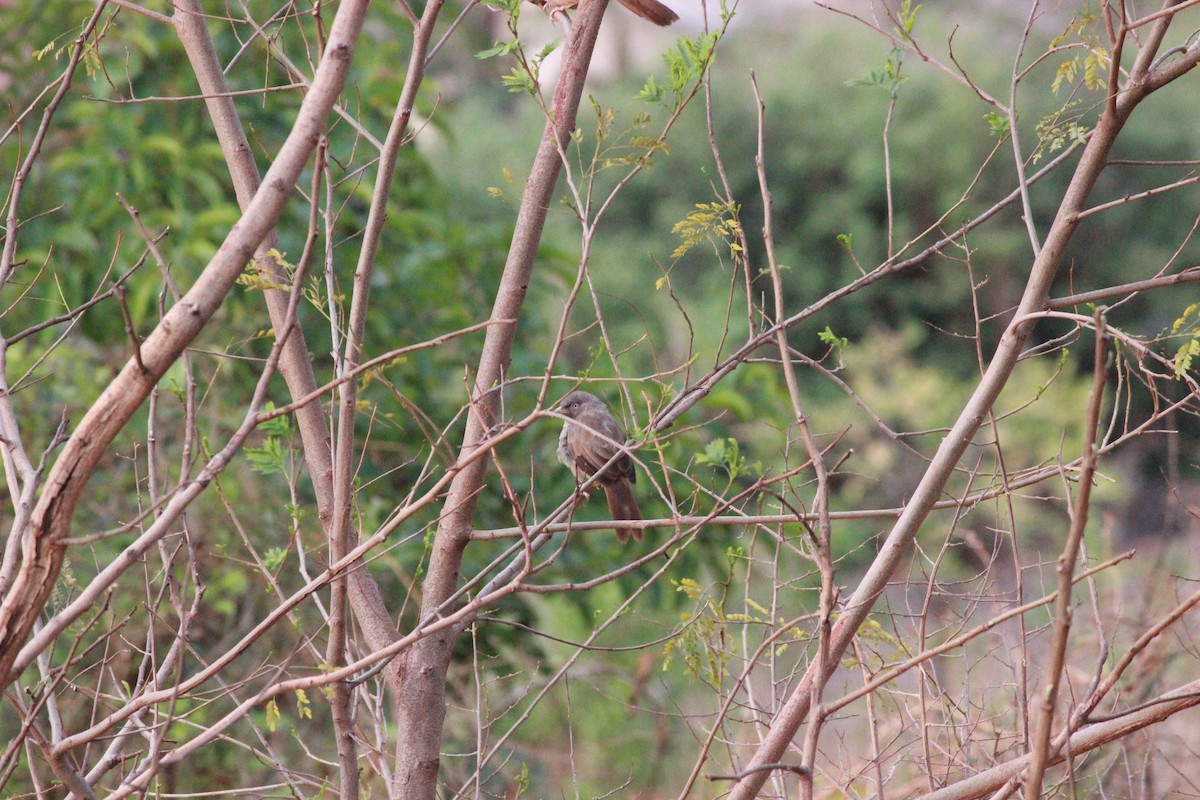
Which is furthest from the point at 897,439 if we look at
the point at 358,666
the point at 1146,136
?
the point at 1146,136

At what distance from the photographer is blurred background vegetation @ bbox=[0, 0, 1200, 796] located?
422 centimetres

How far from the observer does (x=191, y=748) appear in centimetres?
203

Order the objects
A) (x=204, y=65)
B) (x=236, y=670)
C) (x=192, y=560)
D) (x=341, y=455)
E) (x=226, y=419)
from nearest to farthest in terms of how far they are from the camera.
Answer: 1. (x=192, y=560)
2. (x=341, y=455)
3. (x=204, y=65)
4. (x=226, y=419)
5. (x=236, y=670)

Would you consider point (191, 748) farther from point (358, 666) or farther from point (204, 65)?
point (204, 65)

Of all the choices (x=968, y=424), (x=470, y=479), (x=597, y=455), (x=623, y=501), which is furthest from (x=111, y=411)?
(x=623, y=501)

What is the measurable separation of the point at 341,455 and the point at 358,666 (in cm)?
52

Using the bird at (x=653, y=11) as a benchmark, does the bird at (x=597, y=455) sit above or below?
below

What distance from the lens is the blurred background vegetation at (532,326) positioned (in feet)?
13.9

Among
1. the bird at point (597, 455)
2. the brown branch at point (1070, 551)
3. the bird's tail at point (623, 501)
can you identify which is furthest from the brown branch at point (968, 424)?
the bird's tail at point (623, 501)

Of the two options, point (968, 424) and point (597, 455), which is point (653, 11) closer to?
point (597, 455)

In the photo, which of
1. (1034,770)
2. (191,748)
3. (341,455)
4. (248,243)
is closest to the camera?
(1034,770)

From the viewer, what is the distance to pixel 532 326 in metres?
5.46

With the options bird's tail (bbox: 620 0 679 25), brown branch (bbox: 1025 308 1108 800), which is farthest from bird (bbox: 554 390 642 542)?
brown branch (bbox: 1025 308 1108 800)

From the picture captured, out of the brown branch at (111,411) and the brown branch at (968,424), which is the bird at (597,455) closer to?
the brown branch at (968,424)
